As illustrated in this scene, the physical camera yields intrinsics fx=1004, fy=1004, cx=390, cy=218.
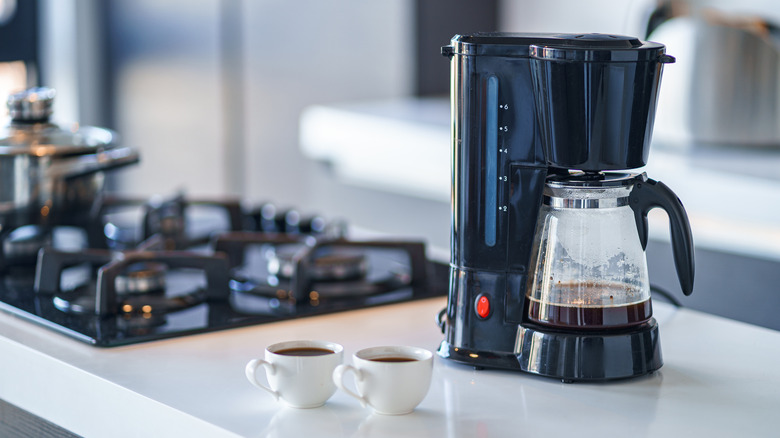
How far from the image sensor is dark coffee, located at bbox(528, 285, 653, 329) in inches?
37.0

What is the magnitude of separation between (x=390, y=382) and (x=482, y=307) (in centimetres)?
19

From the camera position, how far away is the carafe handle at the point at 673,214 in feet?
3.03

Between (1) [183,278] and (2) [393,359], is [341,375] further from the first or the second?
(1) [183,278]

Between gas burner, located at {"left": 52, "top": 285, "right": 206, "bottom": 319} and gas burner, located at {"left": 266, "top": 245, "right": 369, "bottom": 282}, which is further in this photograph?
gas burner, located at {"left": 266, "top": 245, "right": 369, "bottom": 282}

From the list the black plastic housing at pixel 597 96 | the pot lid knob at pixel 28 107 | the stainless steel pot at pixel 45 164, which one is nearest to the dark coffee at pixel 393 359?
the black plastic housing at pixel 597 96

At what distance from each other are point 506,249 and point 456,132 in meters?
0.13

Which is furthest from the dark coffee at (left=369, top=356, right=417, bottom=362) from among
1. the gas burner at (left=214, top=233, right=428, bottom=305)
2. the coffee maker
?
the gas burner at (left=214, top=233, right=428, bottom=305)

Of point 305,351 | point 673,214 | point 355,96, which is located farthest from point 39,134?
point 355,96

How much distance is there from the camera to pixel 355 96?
3277 millimetres

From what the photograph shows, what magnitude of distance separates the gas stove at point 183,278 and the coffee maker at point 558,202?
0.27 metres

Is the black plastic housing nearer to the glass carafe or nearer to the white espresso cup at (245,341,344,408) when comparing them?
the glass carafe

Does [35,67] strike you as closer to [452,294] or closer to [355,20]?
[355,20]

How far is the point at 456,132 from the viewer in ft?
3.27

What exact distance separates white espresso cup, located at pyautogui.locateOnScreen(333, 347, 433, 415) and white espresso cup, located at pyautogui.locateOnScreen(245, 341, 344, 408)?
2cm
